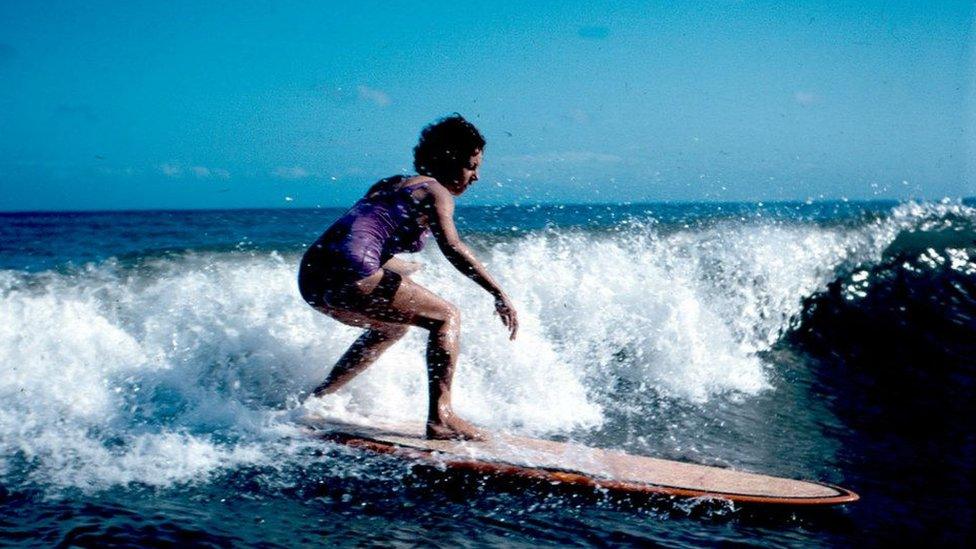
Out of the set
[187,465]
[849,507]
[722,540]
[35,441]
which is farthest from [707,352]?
[35,441]

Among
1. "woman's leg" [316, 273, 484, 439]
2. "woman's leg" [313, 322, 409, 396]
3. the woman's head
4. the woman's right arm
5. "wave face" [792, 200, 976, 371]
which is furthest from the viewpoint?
"wave face" [792, 200, 976, 371]

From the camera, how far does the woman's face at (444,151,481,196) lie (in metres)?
4.02

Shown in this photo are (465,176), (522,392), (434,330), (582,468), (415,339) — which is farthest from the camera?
(415,339)

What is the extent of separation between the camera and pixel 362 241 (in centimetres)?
378

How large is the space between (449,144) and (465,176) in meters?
0.19

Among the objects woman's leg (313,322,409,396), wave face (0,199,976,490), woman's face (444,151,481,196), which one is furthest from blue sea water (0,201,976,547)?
woman's face (444,151,481,196)

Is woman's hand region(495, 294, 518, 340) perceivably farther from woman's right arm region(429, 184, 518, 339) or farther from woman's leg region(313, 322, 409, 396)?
woman's leg region(313, 322, 409, 396)

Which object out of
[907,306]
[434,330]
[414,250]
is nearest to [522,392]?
[434,330]

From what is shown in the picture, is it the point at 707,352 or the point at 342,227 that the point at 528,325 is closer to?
the point at 707,352

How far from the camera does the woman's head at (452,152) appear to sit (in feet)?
13.0

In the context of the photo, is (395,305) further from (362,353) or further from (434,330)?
(362,353)

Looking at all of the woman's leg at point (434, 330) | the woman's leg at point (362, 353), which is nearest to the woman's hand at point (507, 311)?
the woman's leg at point (434, 330)

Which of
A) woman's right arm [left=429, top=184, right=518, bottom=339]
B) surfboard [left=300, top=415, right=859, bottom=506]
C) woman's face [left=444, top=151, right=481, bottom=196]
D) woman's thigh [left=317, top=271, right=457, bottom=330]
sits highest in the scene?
woman's face [left=444, top=151, right=481, bottom=196]

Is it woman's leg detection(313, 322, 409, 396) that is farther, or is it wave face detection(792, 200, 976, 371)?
wave face detection(792, 200, 976, 371)
